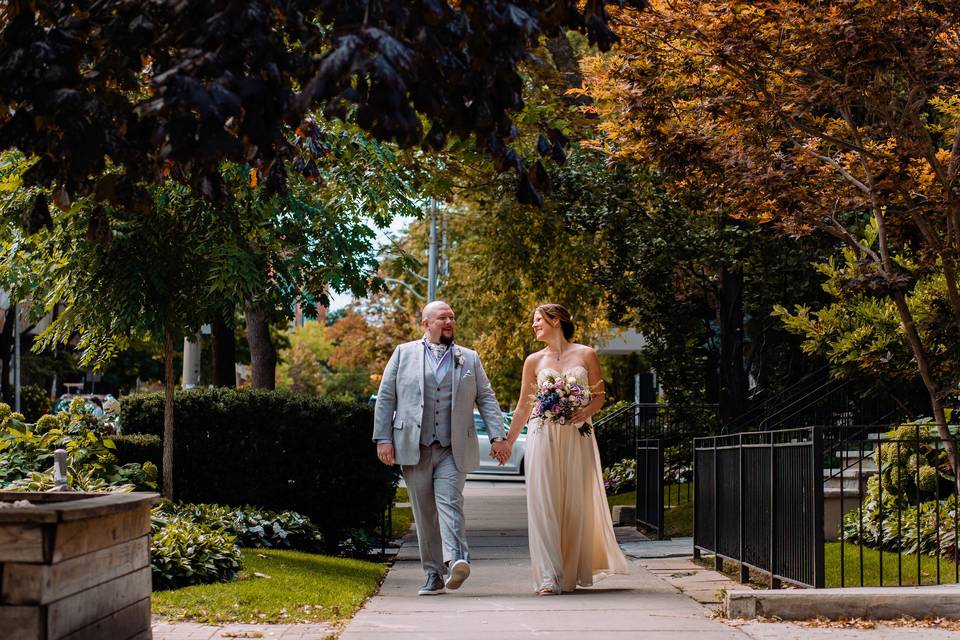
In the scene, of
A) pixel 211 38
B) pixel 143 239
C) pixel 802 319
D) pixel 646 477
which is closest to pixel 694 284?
pixel 646 477

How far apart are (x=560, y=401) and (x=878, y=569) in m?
3.01

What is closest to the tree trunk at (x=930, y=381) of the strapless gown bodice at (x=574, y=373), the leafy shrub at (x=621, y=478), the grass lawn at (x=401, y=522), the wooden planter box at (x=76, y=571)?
the strapless gown bodice at (x=574, y=373)

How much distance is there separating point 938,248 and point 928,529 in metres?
2.59

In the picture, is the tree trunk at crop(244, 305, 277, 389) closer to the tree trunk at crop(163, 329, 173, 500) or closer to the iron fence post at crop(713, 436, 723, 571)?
the tree trunk at crop(163, 329, 173, 500)

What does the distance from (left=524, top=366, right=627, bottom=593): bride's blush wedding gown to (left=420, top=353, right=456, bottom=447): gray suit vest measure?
2.50 feet

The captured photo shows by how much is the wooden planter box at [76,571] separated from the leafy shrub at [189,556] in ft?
9.01

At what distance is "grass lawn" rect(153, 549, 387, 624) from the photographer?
25.2 feet

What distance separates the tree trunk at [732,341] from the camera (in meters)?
18.6

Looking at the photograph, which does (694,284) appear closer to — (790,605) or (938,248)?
(938,248)

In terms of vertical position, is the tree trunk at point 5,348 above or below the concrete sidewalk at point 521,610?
above

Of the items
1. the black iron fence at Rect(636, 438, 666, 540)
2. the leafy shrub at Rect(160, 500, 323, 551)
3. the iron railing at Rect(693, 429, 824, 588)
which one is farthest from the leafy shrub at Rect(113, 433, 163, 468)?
the black iron fence at Rect(636, 438, 666, 540)

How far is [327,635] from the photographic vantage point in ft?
23.1

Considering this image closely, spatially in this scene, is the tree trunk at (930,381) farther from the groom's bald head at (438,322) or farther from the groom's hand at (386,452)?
the groom's hand at (386,452)

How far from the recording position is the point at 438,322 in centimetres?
925
